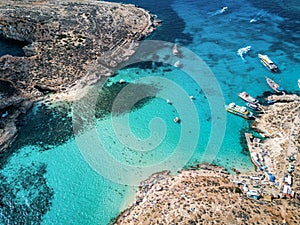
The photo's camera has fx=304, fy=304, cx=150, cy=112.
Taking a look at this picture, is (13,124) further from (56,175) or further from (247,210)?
(247,210)

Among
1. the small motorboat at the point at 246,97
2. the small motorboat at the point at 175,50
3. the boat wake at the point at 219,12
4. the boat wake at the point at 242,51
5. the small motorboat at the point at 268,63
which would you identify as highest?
the boat wake at the point at 219,12

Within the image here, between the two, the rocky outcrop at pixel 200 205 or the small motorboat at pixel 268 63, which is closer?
the rocky outcrop at pixel 200 205

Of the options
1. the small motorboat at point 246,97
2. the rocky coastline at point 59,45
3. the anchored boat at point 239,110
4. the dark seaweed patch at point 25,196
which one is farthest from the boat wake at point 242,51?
the dark seaweed patch at point 25,196

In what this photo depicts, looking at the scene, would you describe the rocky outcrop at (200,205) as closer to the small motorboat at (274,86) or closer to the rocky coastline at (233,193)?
the rocky coastline at (233,193)

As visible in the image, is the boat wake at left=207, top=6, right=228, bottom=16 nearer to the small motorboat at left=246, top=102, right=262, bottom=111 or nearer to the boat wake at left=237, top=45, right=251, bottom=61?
the boat wake at left=237, top=45, right=251, bottom=61

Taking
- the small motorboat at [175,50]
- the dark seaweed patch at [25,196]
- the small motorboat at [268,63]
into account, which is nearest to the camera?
the dark seaweed patch at [25,196]

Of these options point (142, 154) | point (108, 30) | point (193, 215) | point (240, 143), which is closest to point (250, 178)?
point (240, 143)
